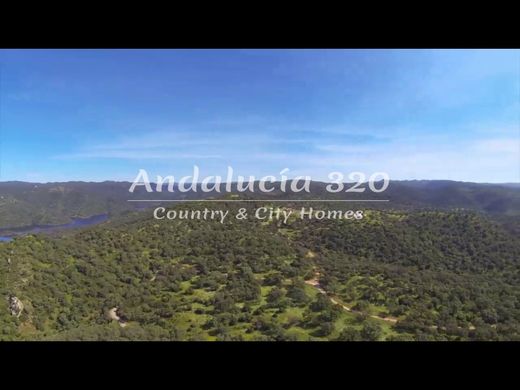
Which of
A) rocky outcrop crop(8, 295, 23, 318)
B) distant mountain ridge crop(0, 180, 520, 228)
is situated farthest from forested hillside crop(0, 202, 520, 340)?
distant mountain ridge crop(0, 180, 520, 228)

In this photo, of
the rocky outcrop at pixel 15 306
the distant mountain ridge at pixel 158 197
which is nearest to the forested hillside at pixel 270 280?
the rocky outcrop at pixel 15 306

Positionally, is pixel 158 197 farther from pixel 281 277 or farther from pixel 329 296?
pixel 329 296

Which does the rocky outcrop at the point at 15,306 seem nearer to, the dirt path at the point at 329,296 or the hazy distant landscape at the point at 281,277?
the hazy distant landscape at the point at 281,277

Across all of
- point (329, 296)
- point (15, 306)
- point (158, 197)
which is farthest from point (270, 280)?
point (15, 306)

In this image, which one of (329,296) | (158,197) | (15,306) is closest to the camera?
(15,306)
